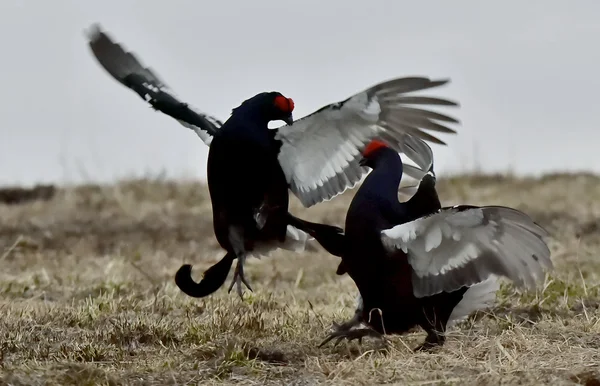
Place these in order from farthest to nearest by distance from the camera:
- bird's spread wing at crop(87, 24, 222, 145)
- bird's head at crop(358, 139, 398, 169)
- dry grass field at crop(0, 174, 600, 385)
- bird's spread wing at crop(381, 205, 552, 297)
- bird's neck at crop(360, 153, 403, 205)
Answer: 1. bird's spread wing at crop(87, 24, 222, 145)
2. bird's head at crop(358, 139, 398, 169)
3. bird's neck at crop(360, 153, 403, 205)
4. bird's spread wing at crop(381, 205, 552, 297)
5. dry grass field at crop(0, 174, 600, 385)

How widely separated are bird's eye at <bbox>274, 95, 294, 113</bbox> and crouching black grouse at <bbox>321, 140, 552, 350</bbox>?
0.59 m

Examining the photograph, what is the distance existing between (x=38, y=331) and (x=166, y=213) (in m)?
5.72

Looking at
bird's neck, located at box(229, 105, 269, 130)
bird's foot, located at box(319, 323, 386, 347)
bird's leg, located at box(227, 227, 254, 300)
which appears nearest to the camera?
bird's foot, located at box(319, 323, 386, 347)

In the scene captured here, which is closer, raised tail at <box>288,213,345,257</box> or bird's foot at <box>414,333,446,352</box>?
bird's foot at <box>414,333,446,352</box>

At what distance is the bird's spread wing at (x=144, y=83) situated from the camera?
4.85 m

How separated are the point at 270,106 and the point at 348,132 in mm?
374

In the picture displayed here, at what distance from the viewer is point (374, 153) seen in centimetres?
404

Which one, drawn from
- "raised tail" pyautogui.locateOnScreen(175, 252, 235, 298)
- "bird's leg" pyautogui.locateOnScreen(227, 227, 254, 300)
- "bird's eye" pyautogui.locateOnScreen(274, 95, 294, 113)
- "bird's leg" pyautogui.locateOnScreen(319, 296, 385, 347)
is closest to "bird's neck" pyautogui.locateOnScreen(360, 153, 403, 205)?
"bird's leg" pyautogui.locateOnScreen(319, 296, 385, 347)

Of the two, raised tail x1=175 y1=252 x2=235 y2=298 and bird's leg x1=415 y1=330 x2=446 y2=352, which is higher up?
raised tail x1=175 y1=252 x2=235 y2=298

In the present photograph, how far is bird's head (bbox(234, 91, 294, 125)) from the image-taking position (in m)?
4.39

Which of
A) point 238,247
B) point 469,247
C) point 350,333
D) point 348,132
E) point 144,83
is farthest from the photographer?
point 144,83

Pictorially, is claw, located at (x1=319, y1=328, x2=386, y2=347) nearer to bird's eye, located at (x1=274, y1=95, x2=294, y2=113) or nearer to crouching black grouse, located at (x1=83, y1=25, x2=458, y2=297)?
crouching black grouse, located at (x1=83, y1=25, x2=458, y2=297)

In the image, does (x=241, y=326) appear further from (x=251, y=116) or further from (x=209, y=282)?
(x=251, y=116)

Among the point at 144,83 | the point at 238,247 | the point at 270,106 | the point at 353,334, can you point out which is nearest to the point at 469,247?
the point at 353,334
